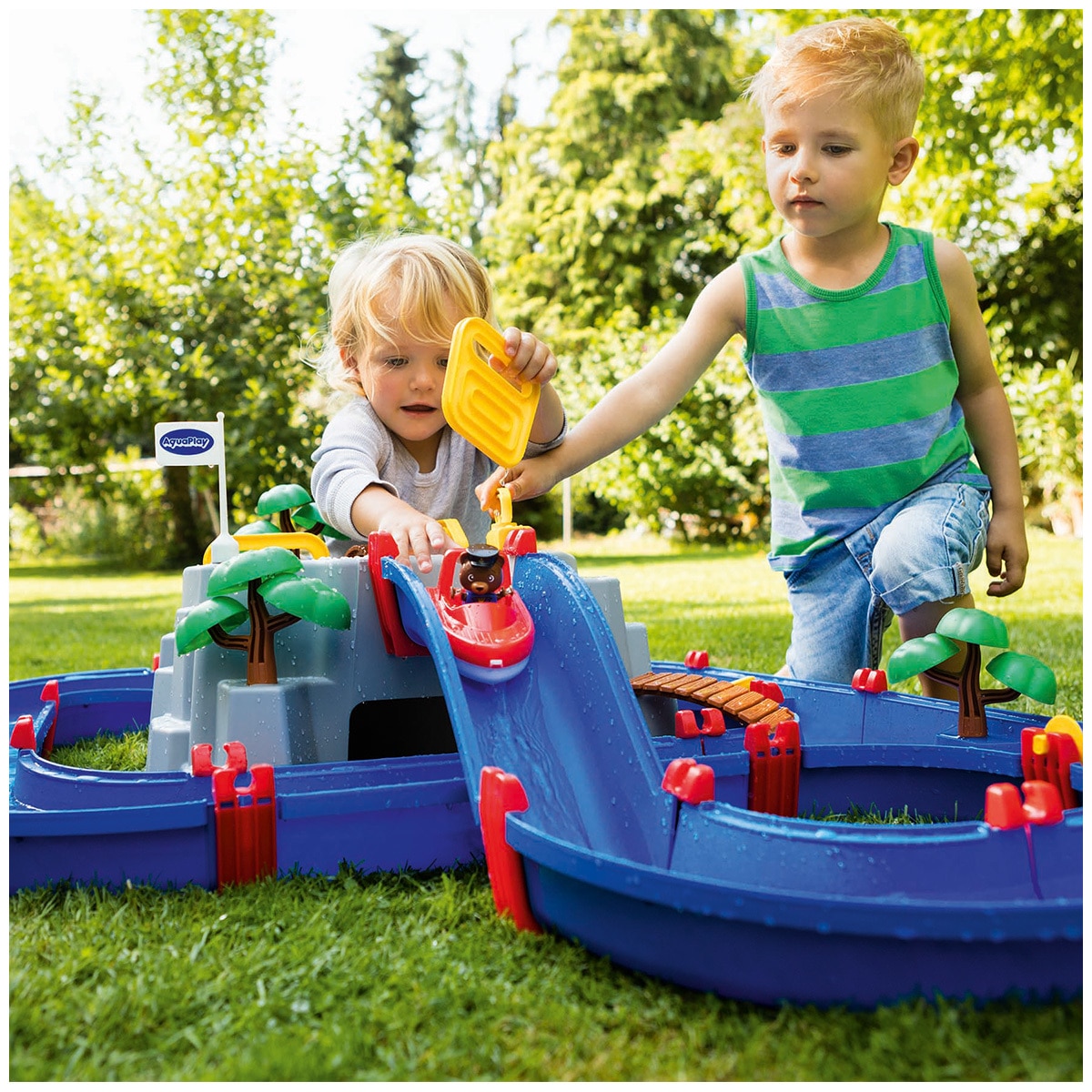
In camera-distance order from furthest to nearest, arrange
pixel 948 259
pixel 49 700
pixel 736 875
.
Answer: pixel 49 700 → pixel 948 259 → pixel 736 875

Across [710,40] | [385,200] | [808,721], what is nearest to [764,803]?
[808,721]

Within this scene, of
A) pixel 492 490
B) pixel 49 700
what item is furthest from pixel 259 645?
pixel 49 700

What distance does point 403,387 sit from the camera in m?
2.37

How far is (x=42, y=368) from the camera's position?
10961 mm

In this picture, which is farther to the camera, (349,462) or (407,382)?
(407,382)

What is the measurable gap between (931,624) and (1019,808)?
1.01 meters

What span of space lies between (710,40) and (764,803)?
15545 mm

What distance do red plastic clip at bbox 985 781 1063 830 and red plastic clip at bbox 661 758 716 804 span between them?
34cm

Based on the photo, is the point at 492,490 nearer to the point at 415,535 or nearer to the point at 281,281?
the point at 415,535

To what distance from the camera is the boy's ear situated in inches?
87.5

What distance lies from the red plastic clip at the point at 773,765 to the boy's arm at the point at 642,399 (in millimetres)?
592

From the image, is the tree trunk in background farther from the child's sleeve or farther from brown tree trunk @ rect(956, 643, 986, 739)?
brown tree trunk @ rect(956, 643, 986, 739)

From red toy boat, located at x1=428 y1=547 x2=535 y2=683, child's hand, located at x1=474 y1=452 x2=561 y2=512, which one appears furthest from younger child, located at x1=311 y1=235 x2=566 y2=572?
red toy boat, located at x1=428 y1=547 x2=535 y2=683

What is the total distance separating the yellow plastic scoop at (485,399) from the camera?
1.90m
